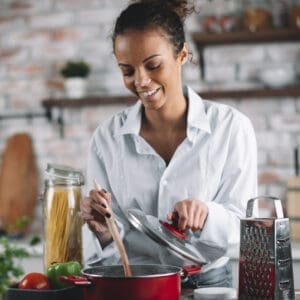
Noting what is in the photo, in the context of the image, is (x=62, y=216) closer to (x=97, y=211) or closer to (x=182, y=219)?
(x=97, y=211)

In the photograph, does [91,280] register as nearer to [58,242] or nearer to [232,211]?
[58,242]

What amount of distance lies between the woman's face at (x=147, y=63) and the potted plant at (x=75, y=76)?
1890 mm

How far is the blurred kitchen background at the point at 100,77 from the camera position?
3.58 meters

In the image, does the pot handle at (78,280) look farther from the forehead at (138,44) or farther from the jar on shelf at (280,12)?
the jar on shelf at (280,12)

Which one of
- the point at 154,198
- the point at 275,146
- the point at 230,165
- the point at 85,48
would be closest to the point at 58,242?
the point at 154,198

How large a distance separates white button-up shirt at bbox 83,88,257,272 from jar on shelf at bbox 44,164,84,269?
0.12 meters

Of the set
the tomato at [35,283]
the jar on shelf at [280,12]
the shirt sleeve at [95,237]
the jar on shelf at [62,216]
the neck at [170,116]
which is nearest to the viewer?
the tomato at [35,283]

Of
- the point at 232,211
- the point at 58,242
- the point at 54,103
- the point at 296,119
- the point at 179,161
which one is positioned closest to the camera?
the point at 58,242

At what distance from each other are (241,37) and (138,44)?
1.80 m

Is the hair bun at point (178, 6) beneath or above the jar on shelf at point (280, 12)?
beneath

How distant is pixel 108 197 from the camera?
1561 mm

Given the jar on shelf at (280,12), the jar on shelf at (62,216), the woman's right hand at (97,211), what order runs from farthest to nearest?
the jar on shelf at (280,12) → the jar on shelf at (62,216) → the woman's right hand at (97,211)

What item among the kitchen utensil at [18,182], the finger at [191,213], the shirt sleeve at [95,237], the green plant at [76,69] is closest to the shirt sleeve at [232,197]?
the finger at [191,213]

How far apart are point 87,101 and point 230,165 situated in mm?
1976
